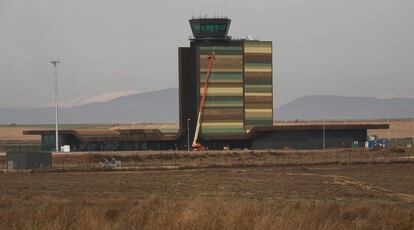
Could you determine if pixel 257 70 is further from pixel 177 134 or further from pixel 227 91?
pixel 177 134

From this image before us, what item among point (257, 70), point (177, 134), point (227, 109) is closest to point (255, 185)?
point (227, 109)

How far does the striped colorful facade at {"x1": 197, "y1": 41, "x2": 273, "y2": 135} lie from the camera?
117 metres

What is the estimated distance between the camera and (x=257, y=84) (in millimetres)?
119750

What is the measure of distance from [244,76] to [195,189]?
7041 cm

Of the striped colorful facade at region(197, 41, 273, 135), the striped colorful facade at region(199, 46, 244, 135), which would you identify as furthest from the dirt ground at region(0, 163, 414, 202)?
the striped colorful facade at region(197, 41, 273, 135)

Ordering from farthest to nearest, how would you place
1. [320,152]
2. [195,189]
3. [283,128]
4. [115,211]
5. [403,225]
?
[283,128] → [320,152] → [195,189] → [115,211] → [403,225]

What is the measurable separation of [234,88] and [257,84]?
4264 millimetres

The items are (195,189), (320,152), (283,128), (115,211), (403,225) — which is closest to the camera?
(403,225)

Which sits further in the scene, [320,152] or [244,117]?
[244,117]

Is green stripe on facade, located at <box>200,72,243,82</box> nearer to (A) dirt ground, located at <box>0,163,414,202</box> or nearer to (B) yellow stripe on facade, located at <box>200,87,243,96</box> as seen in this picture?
(B) yellow stripe on facade, located at <box>200,87,243,96</box>

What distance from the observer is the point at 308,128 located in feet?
384

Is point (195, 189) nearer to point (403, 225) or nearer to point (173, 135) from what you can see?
point (403, 225)

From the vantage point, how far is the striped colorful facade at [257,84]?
118938 millimetres

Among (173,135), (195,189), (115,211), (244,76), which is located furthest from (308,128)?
(115,211)
